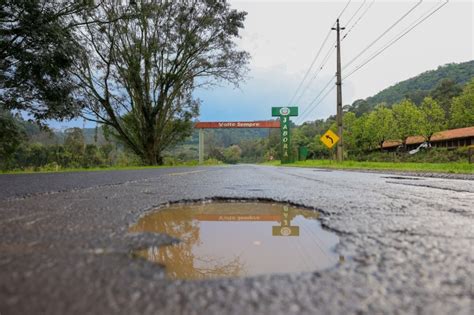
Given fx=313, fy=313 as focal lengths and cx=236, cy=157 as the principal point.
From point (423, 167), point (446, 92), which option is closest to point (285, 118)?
point (423, 167)

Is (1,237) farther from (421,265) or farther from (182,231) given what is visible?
(421,265)

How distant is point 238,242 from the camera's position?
1272mm

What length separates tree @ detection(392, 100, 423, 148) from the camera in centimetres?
3578

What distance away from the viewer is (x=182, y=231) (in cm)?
146

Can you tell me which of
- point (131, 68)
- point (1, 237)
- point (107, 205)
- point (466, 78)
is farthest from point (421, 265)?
point (466, 78)

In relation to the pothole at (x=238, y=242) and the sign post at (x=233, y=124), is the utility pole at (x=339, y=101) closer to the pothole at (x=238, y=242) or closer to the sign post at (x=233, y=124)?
the pothole at (x=238, y=242)

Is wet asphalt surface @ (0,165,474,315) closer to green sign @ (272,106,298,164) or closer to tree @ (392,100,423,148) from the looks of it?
green sign @ (272,106,298,164)

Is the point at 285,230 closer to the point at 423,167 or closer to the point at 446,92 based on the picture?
the point at 423,167

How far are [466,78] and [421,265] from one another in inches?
3096

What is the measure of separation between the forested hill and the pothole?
66.9 m

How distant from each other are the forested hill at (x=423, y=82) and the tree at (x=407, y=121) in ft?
80.8

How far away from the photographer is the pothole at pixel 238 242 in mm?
923

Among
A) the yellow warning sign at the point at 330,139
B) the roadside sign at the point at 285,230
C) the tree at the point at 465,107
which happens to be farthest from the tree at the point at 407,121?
the roadside sign at the point at 285,230

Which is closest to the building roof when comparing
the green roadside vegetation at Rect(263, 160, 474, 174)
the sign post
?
the sign post
